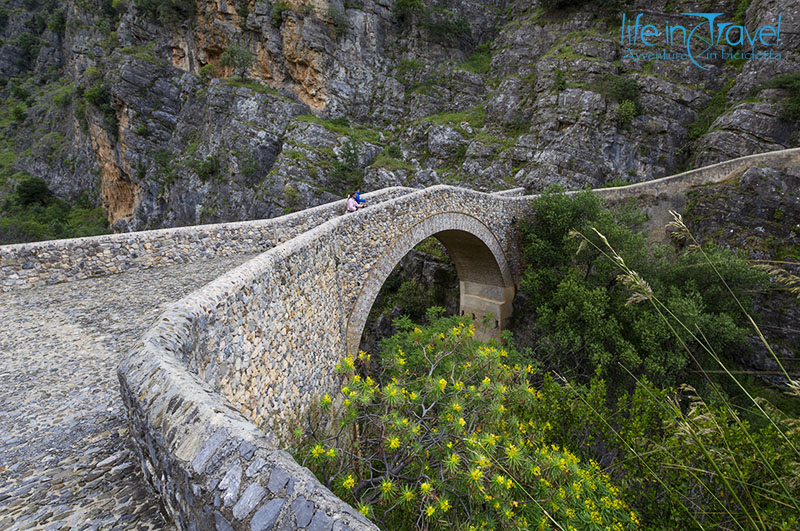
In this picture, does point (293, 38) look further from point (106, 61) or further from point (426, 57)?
point (106, 61)

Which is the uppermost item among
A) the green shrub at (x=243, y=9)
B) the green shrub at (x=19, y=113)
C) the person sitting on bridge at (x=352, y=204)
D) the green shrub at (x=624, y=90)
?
the green shrub at (x=243, y=9)

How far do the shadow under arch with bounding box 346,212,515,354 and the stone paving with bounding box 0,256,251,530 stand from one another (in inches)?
142

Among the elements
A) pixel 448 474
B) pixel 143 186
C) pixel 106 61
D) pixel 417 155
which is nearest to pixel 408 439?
pixel 448 474

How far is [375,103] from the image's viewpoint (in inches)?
1078

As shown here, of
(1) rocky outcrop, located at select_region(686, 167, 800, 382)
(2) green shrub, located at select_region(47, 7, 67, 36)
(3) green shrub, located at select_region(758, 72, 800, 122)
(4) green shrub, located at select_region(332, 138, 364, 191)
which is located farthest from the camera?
(2) green shrub, located at select_region(47, 7, 67, 36)

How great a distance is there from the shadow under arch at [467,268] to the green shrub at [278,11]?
23937 mm

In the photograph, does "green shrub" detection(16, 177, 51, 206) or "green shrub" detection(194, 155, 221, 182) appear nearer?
"green shrub" detection(194, 155, 221, 182)

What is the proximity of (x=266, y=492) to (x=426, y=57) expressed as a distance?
32155 millimetres

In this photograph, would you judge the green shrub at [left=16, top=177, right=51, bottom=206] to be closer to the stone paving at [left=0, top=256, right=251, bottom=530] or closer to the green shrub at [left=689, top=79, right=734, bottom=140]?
the stone paving at [left=0, top=256, right=251, bottom=530]

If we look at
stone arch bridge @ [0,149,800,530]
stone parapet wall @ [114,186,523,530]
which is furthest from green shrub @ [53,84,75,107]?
stone parapet wall @ [114,186,523,530]

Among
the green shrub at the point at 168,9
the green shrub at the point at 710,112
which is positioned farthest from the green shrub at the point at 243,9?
the green shrub at the point at 710,112

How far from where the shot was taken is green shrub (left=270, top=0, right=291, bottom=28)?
2562cm

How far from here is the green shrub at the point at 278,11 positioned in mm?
25625

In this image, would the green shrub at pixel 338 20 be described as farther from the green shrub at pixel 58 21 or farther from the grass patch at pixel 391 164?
the green shrub at pixel 58 21
